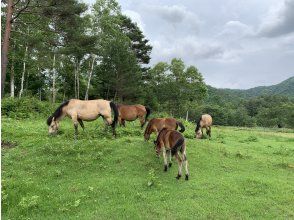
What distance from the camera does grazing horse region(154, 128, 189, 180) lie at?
36.1 feet

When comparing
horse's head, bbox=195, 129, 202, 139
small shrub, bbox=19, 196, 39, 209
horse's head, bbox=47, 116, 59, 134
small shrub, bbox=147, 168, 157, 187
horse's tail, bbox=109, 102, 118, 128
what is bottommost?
small shrub, bbox=19, 196, 39, 209

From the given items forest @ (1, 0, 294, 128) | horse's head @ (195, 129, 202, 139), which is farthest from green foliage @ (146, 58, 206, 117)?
horse's head @ (195, 129, 202, 139)

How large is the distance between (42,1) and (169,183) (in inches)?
444

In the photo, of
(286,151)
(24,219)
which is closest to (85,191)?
(24,219)

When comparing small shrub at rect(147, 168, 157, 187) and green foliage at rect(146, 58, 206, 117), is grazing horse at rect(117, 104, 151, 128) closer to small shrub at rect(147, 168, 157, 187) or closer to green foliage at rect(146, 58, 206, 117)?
small shrub at rect(147, 168, 157, 187)

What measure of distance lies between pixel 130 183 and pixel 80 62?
40.5 meters

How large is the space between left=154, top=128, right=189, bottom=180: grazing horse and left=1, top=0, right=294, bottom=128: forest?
25.0 feet

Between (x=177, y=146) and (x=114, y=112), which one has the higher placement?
(x=114, y=112)

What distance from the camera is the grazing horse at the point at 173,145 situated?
11.0 meters

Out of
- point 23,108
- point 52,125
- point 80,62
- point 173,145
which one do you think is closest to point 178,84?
point 80,62

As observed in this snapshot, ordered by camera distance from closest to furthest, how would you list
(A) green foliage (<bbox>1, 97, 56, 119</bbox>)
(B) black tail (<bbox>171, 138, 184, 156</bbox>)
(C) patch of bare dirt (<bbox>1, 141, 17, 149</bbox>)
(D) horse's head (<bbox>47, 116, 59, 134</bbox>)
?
(B) black tail (<bbox>171, 138, 184, 156</bbox>), (C) patch of bare dirt (<bbox>1, 141, 17, 149</bbox>), (D) horse's head (<bbox>47, 116, 59, 134</bbox>), (A) green foliage (<bbox>1, 97, 56, 119</bbox>)

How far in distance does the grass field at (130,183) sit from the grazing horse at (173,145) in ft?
1.54

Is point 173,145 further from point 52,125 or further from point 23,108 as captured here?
point 23,108

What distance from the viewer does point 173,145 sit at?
1123 centimetres
